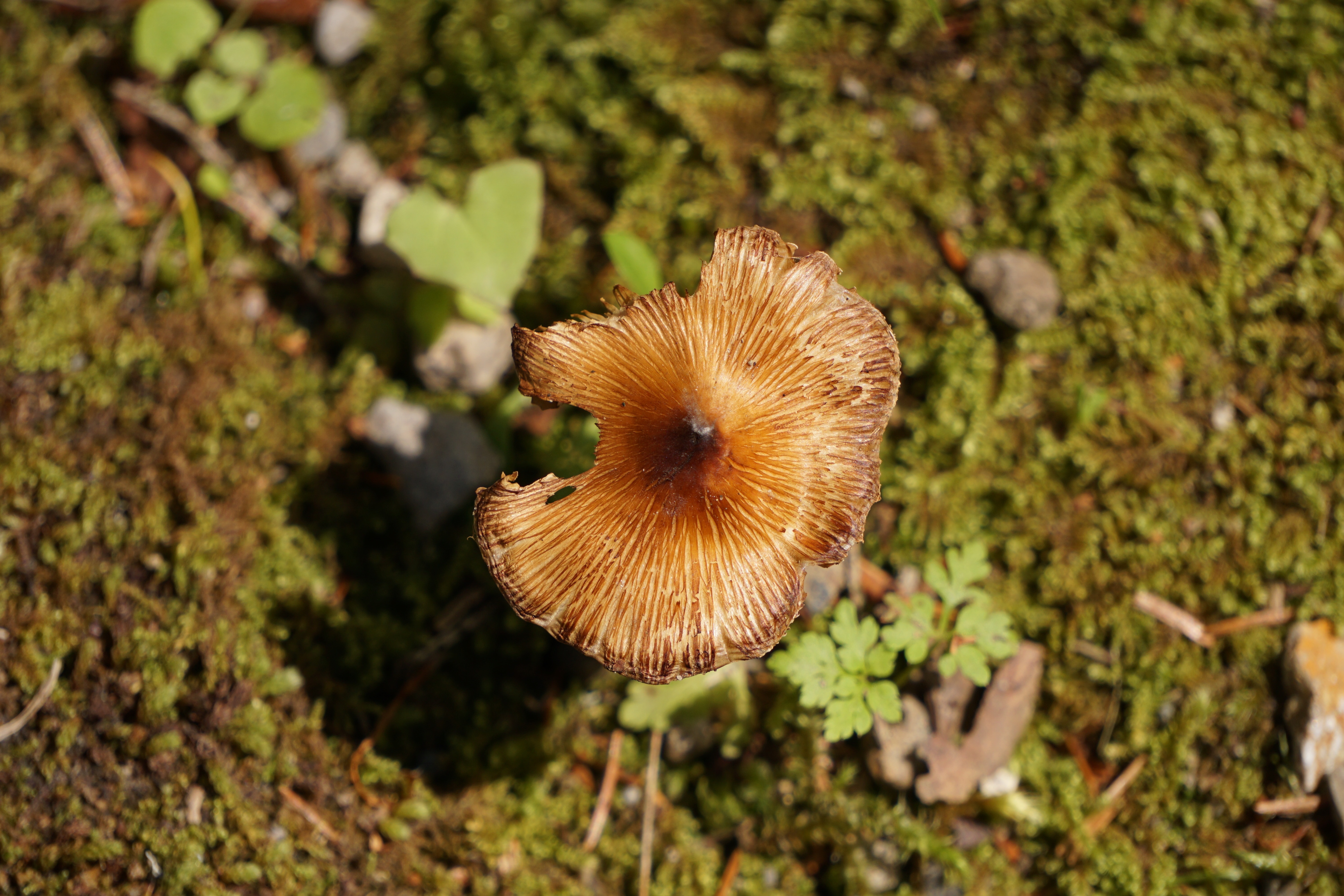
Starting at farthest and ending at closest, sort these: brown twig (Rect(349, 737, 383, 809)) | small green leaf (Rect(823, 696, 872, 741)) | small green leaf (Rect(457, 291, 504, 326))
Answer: small green leaf (Rect(457, 291, 504, 326)), brown twig (Rect(349, 737, 383, 809)), small green leaf (Rect(823, 696, 872, 741))

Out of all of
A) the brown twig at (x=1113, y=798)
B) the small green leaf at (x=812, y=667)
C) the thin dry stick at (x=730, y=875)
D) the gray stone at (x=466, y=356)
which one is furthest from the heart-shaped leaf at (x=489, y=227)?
the brown twig at (x=1113, y=798)

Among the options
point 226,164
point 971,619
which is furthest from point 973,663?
point 226,164

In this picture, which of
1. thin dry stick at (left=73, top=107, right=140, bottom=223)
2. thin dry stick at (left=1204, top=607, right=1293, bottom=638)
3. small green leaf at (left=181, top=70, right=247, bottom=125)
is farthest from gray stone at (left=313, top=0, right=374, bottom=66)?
thin dry stick at (left=1204, top=607, right=1293, bottom=638)

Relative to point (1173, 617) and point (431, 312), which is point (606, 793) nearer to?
point (431, 312)

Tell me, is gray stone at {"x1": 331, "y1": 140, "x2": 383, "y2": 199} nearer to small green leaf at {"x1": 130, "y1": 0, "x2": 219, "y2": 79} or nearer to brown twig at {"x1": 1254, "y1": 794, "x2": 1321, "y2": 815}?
small green leaf at {"x1": 130, "y1": 0, "x2": 219, "y2": 79}

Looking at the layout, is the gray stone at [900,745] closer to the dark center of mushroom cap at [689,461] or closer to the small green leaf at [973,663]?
the small green leaf at [973,663]

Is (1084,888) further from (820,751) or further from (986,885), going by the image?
(820,751)

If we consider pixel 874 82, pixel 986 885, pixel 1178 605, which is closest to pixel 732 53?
pixel 874 82
